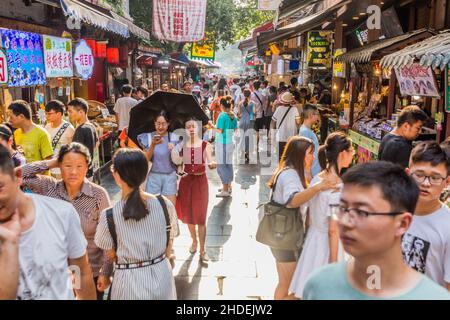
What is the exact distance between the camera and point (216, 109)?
12.6 metres

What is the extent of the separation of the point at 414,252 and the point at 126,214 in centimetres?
192

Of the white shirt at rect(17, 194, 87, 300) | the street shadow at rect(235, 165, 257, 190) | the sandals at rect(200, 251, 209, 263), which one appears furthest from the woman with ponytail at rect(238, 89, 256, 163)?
the white shirt at rect(17, 194, 87, 300)

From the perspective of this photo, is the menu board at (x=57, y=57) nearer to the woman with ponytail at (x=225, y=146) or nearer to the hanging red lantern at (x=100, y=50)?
the hanging red lantern at (x=100, y=50)

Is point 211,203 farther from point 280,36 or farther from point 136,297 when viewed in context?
point 280,36

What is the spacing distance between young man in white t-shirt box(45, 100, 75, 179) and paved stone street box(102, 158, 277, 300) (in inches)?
84.1

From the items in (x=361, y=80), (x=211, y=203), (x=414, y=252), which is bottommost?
(x=211, y=203)

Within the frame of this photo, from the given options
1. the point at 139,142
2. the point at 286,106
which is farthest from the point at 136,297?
the point at 286,106

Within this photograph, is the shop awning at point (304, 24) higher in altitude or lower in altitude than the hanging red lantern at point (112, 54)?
higher

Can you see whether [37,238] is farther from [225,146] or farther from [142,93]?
[142,93]

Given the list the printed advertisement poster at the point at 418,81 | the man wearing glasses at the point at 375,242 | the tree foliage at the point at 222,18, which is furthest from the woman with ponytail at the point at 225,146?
the tree foliage at the point at 222,18

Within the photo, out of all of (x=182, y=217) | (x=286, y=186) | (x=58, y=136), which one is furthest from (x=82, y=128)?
(x=286, y=186)

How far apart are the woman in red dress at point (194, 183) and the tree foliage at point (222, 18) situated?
64.3ft

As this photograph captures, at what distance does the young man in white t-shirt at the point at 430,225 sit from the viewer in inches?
114

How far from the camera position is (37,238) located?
7.82 ft
